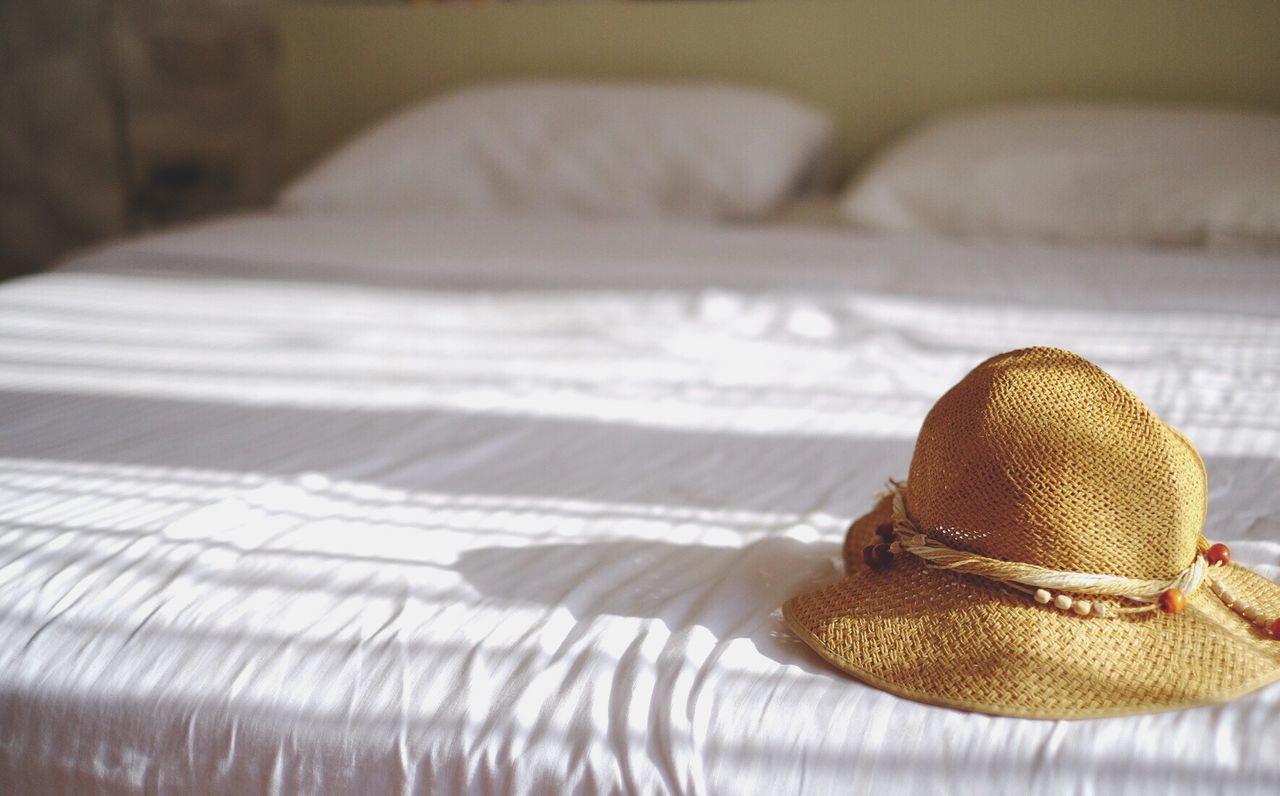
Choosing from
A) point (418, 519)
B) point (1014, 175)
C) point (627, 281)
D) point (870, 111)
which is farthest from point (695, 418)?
point (870, 111)

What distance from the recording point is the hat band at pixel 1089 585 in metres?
0.53

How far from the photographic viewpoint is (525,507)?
0.77 metres

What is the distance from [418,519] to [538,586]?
5.6 inches

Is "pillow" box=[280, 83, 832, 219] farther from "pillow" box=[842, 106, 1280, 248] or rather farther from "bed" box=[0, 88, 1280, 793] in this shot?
"bed" box=[0, 88, 1280, 793]

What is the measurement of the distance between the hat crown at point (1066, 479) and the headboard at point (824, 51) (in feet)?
5.42

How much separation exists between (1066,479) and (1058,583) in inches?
2.1

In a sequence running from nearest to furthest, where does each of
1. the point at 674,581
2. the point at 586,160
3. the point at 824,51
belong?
1. the point at 674,581
2. the point at 586,160
3. the point at 824,51

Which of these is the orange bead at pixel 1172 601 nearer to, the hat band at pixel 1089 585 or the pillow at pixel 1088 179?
the hat band at pixel 1089 585

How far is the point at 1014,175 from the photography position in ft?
5.34

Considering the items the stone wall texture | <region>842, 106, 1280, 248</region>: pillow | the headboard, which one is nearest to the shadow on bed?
<region>842, 106, 1280, 248</region>: pillow

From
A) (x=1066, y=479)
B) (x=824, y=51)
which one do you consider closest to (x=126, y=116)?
(x=824, y=51)

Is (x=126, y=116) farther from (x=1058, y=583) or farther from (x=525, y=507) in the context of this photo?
(x=1058, y=583)

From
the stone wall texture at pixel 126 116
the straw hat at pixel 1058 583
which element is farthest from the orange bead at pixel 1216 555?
the stone wall texture at pixel 126 116

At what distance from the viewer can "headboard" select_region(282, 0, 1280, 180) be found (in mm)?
1930
